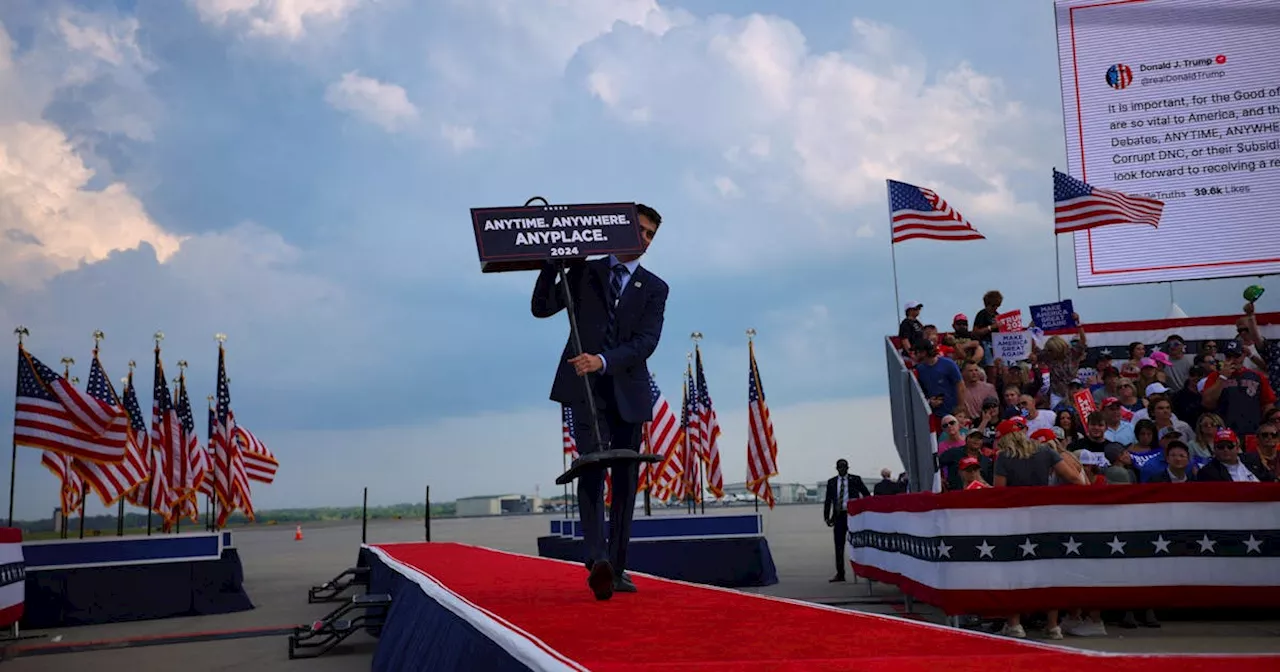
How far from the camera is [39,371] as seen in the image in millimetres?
15992

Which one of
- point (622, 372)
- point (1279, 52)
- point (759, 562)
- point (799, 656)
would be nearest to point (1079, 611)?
point (622, 372)

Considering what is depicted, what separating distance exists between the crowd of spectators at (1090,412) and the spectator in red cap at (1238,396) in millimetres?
14

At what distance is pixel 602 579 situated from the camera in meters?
5.18

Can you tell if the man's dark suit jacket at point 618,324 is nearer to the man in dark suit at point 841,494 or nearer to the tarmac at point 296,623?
the tarmac at point 296,623

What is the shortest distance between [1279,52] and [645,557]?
1527 cm

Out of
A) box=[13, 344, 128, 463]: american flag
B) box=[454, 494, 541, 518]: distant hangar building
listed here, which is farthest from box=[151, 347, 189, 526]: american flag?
box=[454, 494, 541, 518]: distant hangar building

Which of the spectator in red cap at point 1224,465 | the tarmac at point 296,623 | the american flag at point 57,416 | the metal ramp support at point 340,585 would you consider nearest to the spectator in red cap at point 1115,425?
the spectator in red cap at point 1224,465

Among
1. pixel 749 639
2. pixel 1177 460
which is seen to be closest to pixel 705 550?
pixel 1177 460

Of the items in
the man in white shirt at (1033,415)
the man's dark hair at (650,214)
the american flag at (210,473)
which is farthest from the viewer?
the american flag at (210,473)

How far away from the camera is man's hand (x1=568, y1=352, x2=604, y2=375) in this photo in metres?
5.21

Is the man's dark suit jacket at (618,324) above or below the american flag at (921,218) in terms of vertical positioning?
below

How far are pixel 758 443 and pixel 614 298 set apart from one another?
53.7 feet

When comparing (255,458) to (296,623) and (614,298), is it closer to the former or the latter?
(296,623)

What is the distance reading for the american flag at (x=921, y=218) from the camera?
1722 cm
